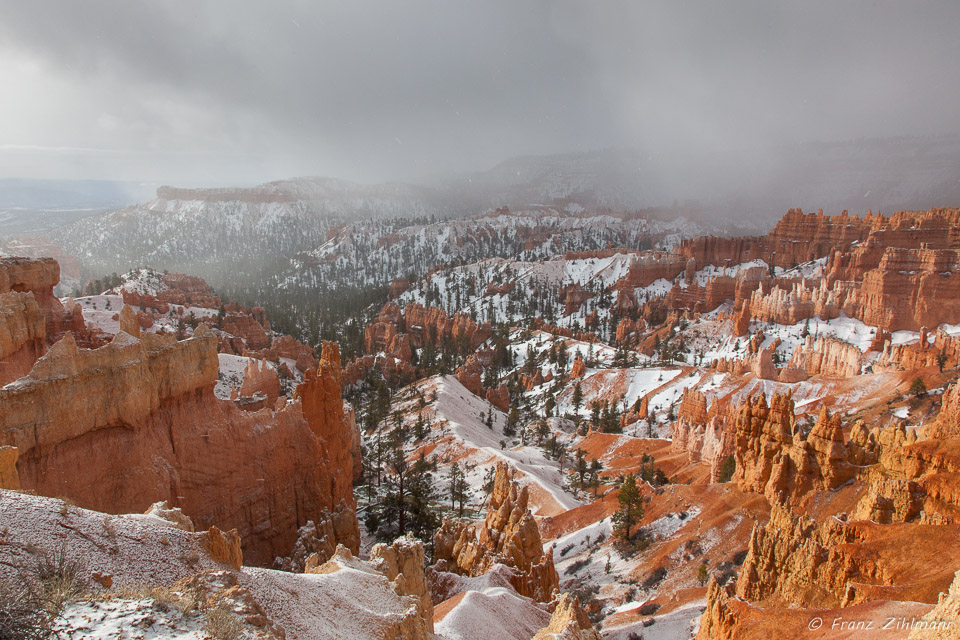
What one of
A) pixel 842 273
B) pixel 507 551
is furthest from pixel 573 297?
pixel 507 551

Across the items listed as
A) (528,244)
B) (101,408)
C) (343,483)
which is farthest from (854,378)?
(528,244)

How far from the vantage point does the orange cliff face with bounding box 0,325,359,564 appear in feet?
47.6

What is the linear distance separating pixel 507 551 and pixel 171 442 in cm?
1341

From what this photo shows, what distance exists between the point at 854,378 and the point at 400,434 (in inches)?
1749

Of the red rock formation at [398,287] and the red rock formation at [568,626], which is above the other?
the red rock formation at [568,626]

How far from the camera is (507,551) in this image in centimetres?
2081

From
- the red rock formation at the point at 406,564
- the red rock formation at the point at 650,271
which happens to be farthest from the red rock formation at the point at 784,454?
the red rock formation at the point at 650,271

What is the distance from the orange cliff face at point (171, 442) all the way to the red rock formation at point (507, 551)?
4.34 metres

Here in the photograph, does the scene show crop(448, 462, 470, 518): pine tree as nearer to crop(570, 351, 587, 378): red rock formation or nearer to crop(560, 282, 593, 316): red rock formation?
crop(570, 351, 587, 378): red rock formation

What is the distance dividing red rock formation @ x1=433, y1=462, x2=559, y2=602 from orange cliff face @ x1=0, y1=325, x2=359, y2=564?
434cm

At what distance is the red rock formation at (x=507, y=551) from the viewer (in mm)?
20234

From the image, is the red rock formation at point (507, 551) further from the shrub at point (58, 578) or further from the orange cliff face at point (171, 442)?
the shrub at point (58, 578)

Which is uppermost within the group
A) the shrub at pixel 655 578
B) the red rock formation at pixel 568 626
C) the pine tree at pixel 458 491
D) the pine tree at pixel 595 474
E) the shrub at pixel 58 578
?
the shrub at pixel 58 578

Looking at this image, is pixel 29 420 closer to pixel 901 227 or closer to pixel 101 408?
pixel 101 408
